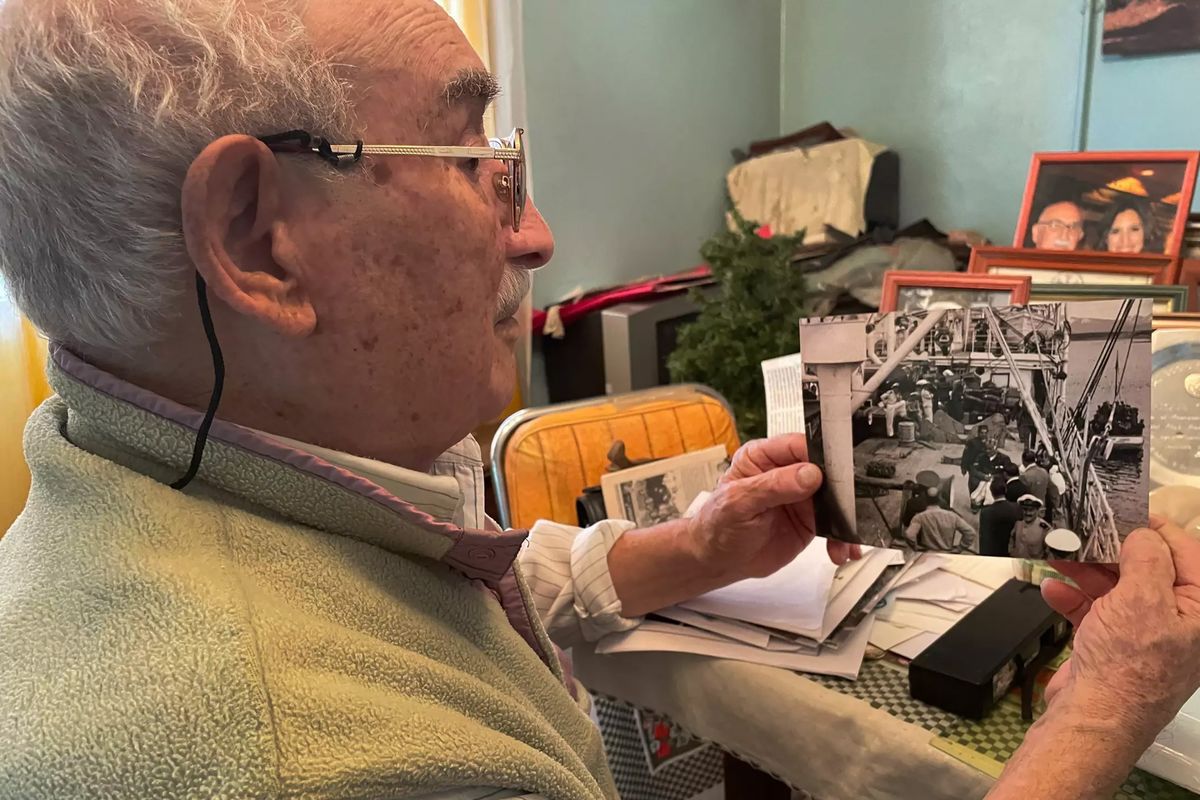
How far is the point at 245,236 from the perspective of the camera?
62 centimetres

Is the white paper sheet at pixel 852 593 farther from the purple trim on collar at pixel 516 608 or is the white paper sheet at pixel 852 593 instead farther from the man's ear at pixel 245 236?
the man's ear at pixel 245 236

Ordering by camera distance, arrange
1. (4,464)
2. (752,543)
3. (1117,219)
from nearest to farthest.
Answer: (752,543) → (1117,219) → (4,464)

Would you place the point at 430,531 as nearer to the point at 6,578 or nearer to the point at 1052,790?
the point at 6,578

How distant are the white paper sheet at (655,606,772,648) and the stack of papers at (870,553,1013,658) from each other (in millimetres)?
→ 129

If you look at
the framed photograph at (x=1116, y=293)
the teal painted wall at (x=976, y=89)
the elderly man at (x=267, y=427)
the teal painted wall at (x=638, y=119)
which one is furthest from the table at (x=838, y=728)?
the teal painted wall at (x=976, y=89)

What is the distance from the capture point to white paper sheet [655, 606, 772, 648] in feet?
3.42

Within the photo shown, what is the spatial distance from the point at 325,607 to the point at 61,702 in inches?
6.2

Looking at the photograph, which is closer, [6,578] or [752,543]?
[6,578]

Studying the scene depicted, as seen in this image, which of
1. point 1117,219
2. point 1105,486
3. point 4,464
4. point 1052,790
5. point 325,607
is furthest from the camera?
point 4,464

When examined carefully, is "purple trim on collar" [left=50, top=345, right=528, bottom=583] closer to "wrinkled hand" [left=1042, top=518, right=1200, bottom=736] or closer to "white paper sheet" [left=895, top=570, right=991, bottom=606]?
"wrinkled hand" [left=1042, top=518, right=1200, bottom=736]

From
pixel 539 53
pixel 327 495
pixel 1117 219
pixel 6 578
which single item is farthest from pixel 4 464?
pixel 1117 219

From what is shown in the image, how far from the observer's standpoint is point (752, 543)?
110cm

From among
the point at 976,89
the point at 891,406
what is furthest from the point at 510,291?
the point at 976,89

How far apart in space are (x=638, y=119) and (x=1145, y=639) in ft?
7.86
